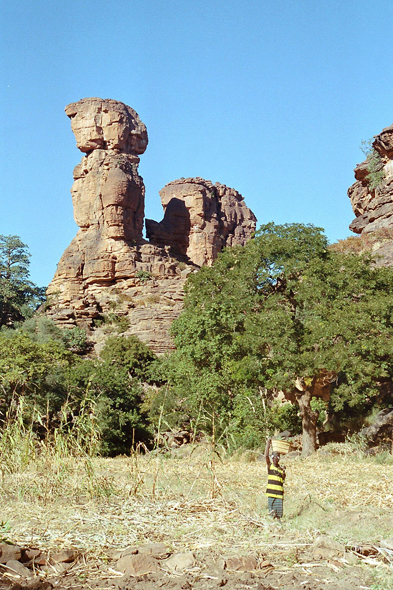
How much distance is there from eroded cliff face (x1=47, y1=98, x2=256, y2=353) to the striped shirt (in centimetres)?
3572

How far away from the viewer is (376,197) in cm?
3566

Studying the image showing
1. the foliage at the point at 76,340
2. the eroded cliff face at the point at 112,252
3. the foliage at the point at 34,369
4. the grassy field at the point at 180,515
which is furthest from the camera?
the eroded cliff face at the point at 112,252

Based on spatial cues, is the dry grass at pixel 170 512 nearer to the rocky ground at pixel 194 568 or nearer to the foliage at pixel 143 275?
the rocky ground at pixel 194 568

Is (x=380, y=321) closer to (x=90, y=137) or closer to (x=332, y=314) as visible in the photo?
(x=332, y=314)

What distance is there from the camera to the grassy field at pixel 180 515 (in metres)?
5.31

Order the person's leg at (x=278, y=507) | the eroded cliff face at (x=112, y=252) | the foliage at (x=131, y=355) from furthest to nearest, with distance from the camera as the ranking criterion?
the eroded cliff face at (x=112, y=252) < the foliage at (x=131, y=355) < the person's leg at (x=278, y=507)

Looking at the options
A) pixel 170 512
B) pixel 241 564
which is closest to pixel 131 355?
pixel 170 512

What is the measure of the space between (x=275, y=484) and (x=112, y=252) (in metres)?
46.6

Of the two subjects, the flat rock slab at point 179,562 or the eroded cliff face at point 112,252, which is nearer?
the flat rock slab at point 179,562

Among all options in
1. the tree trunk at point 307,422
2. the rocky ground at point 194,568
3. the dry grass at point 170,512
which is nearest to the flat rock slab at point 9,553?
the rocky ground at point 194,568

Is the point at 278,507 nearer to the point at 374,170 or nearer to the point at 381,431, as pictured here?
the point at 381,431

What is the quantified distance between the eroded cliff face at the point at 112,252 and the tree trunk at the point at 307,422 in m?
27.2

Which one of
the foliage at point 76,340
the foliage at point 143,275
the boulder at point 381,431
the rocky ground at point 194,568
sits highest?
the foliage at point 143,275

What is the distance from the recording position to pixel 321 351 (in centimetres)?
1471
